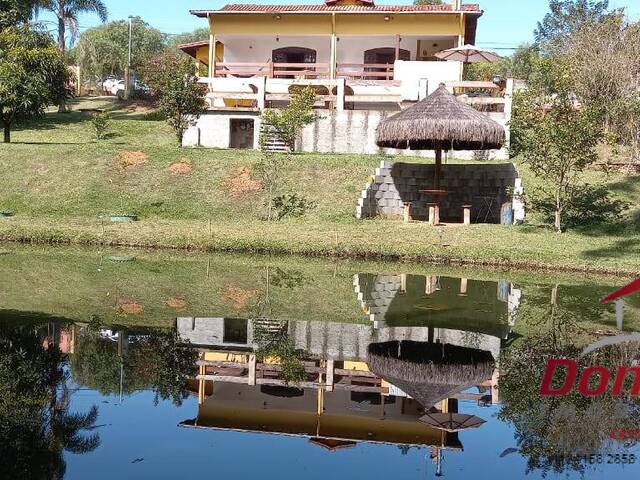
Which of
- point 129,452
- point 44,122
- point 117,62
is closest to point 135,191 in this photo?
point 44,122

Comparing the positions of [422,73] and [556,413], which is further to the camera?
[422,73]

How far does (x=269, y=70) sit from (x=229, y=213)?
9.57m

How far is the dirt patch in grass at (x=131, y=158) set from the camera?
23.8 metres

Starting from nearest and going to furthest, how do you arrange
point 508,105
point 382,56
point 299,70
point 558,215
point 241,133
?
point 558,215 → point 508,105 → point 241,133 → point 299,70 → point 382,56

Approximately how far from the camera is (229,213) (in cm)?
2128

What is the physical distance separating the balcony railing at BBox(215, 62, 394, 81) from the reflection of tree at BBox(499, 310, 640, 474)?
20.5 metres

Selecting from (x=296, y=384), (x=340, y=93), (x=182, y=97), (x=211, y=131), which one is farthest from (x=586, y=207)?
(x=296, y=384)

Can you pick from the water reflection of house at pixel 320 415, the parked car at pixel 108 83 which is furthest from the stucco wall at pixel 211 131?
the water reflection of house at pixel 320 415

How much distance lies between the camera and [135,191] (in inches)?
880

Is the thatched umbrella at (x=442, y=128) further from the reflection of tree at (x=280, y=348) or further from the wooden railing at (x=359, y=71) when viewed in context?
the reflection of tree at (x=280, y=348)

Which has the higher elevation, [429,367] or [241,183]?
[241,183]

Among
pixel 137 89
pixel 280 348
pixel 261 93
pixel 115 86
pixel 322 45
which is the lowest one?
pixel 280 348

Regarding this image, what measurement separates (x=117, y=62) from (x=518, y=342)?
1744 inches

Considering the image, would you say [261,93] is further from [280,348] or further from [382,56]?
[280,348]
